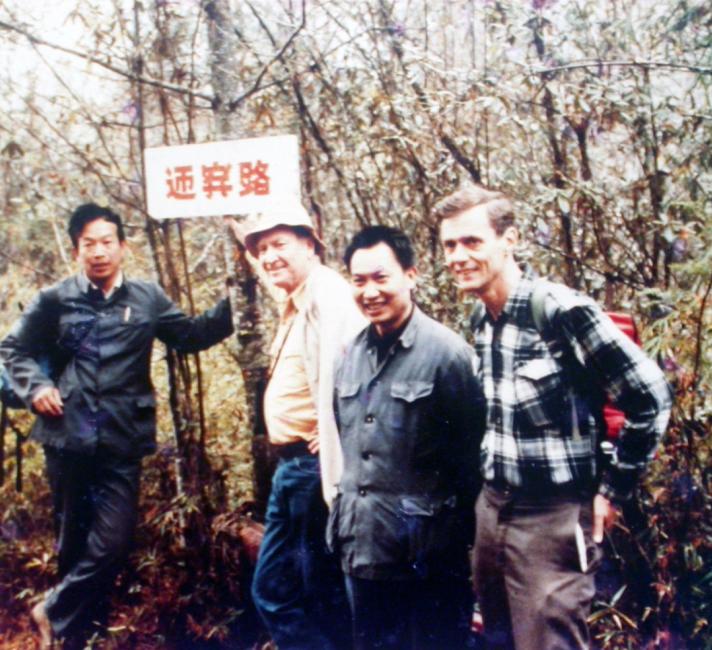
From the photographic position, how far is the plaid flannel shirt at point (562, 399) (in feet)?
6.85

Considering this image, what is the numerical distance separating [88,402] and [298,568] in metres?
1.21

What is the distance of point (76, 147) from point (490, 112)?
81.7 inches

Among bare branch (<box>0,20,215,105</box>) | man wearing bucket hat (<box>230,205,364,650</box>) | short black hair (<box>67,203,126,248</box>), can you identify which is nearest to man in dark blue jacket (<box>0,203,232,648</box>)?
short black hair (<box>67,203,126,248</box>)

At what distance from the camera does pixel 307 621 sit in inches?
116

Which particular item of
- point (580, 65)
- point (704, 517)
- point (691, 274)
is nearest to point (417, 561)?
point (704, 517)

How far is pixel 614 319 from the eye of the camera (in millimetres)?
2410

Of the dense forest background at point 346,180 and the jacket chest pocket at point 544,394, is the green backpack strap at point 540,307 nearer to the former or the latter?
the jacket chest pocket at point 544,394

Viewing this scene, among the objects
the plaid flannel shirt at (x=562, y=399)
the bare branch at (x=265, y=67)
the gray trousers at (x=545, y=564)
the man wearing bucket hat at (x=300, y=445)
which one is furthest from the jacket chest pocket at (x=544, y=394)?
the bare branch at (x=265, y=67)

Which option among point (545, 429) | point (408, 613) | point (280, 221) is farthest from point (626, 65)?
point (408, 613)

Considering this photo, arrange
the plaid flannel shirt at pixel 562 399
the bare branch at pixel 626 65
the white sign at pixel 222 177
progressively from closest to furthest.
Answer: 1. the plaid flannel shirt at pixel 562 399
2. the bare branch at pixel 626 65
3. the white sign at pixel 222 177

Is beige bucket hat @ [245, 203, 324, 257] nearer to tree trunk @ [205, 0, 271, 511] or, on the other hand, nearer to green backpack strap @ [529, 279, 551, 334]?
tree trunk @ [205, 0, 271, 511]

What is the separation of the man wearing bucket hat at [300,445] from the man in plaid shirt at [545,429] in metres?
0.70

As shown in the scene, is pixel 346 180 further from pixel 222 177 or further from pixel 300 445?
pixel 300 445

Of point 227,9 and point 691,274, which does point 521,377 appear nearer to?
point 691,274
